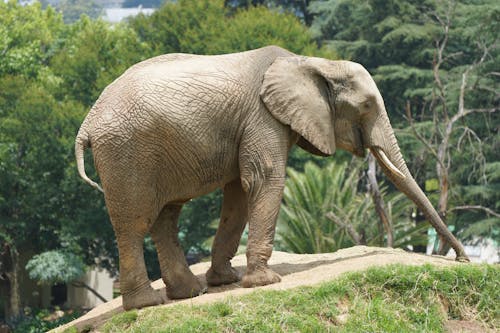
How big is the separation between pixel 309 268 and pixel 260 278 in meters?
1.22

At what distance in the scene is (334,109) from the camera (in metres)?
10.3

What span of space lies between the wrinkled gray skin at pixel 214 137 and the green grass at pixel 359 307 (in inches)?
31.8

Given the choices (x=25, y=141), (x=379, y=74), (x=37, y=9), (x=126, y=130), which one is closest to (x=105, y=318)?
(x=126, y=130)

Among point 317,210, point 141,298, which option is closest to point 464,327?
point 141,298

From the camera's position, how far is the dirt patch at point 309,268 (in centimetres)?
969

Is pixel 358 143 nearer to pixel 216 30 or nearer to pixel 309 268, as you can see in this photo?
pixel 309 268

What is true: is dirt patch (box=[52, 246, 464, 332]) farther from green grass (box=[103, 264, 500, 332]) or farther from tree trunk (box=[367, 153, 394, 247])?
tree trunk (box=[367, 153, 394, 247])

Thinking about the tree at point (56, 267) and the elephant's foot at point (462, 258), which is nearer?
the elephant's foot at point (462, 258)

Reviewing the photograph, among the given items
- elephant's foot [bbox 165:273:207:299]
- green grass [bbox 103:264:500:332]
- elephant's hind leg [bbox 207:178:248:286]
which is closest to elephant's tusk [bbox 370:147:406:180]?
green grass [bbox 103:264:500:332]

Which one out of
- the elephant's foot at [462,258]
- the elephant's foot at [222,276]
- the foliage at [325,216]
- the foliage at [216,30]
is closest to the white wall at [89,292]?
the foliage at [216,30]

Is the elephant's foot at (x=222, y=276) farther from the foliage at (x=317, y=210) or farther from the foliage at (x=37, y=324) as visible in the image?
the foliage at (x=37, y=324)

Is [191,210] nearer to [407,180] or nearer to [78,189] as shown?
[78,189]

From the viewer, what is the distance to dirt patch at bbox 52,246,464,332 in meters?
9.69

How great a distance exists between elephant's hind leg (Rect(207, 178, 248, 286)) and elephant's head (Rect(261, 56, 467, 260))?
100 cm
